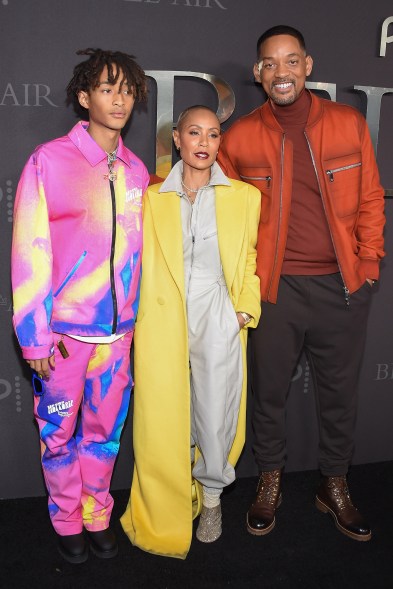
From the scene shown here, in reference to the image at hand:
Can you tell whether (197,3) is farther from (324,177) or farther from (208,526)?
(208,526)

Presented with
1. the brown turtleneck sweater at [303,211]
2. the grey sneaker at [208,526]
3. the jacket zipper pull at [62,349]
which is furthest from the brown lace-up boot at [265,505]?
the jacket zipper pull at [62,349]

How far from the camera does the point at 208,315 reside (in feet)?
7.52

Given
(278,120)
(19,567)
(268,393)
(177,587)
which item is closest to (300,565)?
(177,587)

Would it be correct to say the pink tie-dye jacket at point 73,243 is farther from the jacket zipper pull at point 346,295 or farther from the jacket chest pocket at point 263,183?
the jacket zipper pull at point 346,295

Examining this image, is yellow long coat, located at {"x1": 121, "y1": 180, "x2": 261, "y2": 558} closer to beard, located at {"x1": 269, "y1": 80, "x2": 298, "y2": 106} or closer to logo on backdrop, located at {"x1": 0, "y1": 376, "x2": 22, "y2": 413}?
beard, located at {"x1": 269, "y1": 80, "x2": 298, "y2": 106}

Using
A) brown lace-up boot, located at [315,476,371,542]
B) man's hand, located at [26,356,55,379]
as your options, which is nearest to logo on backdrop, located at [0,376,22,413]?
man's hand, located at [26,356,55,379]

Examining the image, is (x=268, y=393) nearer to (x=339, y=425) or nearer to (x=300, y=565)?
(x=339, y=425)

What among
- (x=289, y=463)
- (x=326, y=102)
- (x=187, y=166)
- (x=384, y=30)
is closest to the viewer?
(x=187, y=166)

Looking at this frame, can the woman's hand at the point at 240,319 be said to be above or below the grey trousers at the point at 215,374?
above

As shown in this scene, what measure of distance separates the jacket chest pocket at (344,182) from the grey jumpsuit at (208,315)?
44 centimetres

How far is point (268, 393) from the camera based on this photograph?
8.57 feet

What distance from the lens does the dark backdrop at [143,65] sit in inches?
97.3

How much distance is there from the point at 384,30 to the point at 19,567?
276 centimetres

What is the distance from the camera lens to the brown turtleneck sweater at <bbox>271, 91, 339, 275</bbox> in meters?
2.42
